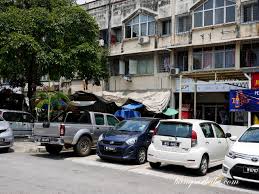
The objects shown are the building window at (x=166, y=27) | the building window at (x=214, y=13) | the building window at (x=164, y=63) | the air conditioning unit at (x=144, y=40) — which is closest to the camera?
the building window at (x=214, y=13)

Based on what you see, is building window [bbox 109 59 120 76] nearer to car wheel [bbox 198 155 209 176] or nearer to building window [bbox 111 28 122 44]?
building window [bbox 111 28 122 44]

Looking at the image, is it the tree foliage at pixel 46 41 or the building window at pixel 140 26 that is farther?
the building window at pixel 140 26

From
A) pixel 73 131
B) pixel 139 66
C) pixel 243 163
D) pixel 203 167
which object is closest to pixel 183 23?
pixel 139 66

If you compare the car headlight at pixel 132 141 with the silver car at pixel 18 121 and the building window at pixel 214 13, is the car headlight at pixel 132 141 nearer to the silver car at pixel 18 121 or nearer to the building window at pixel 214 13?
the silver car at pixel 18 121

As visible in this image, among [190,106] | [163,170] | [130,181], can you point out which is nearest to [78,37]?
[190,106]

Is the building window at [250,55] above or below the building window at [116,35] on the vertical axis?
below

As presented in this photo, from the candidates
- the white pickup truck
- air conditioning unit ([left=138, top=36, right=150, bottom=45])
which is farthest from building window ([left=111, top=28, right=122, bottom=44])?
the white pickup truck

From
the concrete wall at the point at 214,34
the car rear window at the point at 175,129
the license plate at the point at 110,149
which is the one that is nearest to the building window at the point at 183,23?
the concrete wall at the point at 214,34

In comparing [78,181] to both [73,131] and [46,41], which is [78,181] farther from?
[46,41]

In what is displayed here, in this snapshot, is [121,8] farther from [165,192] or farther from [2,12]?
[165,192]

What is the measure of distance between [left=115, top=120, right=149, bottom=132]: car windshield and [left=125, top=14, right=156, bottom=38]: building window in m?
14.6

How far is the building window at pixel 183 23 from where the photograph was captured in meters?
26.4

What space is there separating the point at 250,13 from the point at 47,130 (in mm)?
14769

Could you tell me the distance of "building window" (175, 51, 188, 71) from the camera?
26.6 meters
